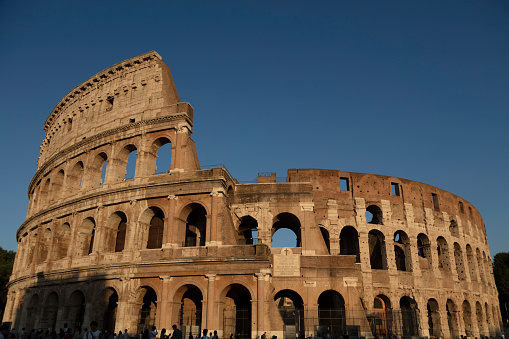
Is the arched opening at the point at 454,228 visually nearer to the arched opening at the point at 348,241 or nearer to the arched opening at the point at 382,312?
the arched opening at the point at 382,312

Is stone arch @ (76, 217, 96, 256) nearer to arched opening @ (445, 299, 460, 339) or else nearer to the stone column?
the stone column

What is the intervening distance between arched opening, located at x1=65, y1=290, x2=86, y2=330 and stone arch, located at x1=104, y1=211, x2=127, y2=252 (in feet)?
10.0

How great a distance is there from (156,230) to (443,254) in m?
20.9

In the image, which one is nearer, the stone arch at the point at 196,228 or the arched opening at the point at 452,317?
the stone arch at the point at 196,228

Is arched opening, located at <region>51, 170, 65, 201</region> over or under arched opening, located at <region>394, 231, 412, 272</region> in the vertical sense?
over

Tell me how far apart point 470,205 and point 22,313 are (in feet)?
115

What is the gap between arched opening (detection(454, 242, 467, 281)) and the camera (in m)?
29.7

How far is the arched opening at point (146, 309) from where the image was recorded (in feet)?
66.7

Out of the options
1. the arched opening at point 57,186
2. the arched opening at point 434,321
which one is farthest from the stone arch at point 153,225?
the arched opening at point 434,321

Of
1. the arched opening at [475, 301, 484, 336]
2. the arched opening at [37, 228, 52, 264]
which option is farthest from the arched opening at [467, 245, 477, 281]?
the arched opening at [37, 228, 52, 264]

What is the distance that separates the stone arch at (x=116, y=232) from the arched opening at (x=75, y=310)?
3057 millimetres

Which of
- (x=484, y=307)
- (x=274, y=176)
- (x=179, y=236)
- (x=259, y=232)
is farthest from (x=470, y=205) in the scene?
(x=179, y=236)

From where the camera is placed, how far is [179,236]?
68.2 feet

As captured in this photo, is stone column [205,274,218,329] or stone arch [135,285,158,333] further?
stone arch [135,285,158,333]
